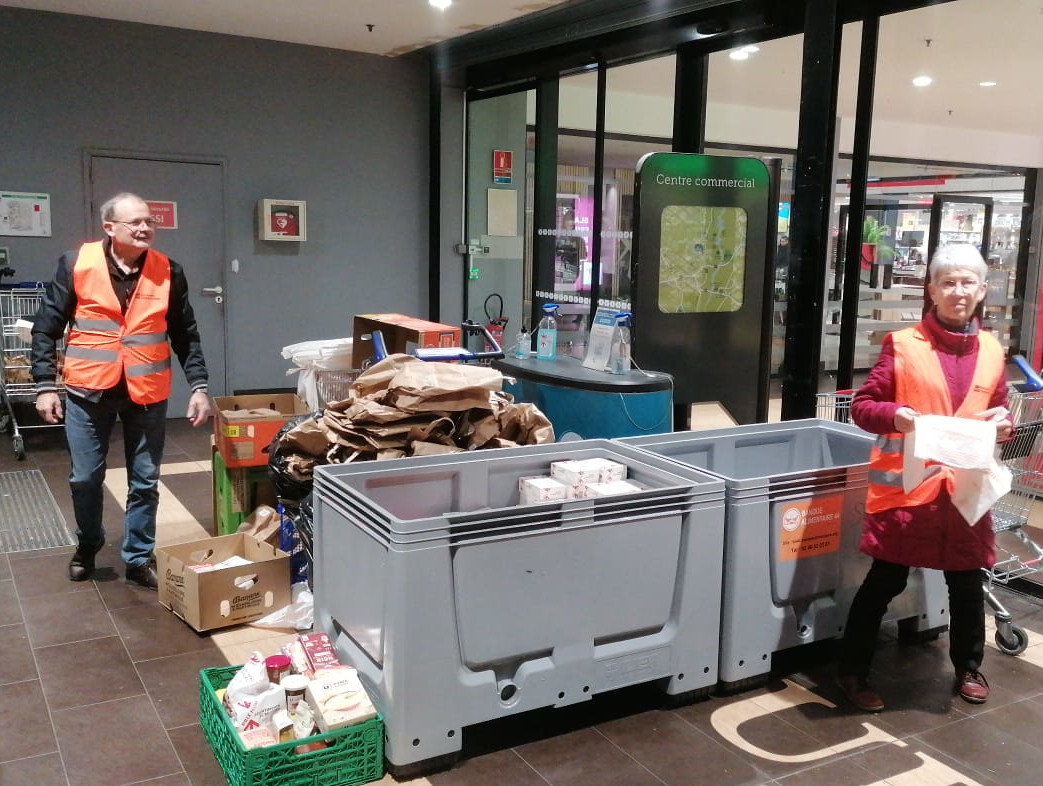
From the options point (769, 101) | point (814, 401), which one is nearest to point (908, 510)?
point (814, 401)

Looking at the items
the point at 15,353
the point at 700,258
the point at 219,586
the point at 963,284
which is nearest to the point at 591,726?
the point at 219,586

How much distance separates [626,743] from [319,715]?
2.89 feet

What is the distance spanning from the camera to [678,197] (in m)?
4.78

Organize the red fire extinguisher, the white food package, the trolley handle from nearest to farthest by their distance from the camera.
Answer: the white food package, the trolley handle, the red fire extinguisher

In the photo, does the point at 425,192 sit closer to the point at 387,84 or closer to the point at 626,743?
the point at 387,84

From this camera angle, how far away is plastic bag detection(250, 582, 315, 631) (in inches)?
138

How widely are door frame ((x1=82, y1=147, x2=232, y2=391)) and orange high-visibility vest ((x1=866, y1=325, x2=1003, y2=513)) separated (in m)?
5.86

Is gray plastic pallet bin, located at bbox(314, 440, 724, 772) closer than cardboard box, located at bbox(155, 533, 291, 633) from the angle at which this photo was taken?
Yes

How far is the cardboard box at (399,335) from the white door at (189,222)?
3.50 meters

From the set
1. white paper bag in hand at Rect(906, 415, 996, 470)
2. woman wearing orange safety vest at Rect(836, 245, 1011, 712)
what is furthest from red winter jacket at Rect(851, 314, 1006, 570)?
white paper bag in hand at Rect(906, 415, 996, 470)

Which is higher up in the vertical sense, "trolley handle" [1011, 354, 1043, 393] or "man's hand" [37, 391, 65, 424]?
"trolley handle" [1011, 354, 1043, 393]

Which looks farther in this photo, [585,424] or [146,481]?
[585,424]

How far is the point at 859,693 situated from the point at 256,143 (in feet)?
20.5

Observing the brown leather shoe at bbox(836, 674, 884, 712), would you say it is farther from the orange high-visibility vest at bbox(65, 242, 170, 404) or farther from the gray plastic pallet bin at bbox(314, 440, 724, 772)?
the orange high-visibility vest at bbox(65, 242, 170, 404)
